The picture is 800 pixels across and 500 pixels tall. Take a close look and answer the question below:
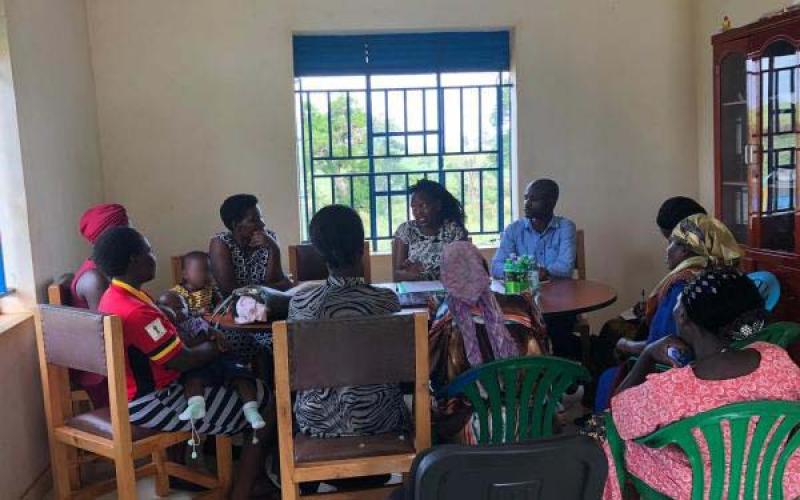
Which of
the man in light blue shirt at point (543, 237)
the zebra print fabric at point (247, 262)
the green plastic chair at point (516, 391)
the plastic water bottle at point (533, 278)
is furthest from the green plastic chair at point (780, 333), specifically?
the zebra print fabric at point (247, 262)

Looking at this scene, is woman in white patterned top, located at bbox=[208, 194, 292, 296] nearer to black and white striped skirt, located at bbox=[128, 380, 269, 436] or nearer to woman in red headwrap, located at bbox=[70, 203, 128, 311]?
woman in red headwrap, located at bbox=[70, 203, 128, 311]

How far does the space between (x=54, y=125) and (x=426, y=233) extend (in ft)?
6.08

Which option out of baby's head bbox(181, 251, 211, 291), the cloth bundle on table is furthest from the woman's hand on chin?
the cloth bundle on table

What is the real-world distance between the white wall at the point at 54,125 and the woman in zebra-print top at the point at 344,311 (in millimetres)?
1425

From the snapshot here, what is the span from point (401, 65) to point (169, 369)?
2.63 meters

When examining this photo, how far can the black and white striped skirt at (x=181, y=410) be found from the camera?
2420 millimetres

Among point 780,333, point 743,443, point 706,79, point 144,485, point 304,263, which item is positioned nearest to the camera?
point 743,443

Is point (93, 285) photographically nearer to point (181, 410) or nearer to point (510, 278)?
point (181, 410)

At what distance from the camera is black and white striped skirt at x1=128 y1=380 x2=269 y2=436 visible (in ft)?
7.94

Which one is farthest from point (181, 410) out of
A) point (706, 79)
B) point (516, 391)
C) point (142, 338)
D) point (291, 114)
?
point (706, 79)

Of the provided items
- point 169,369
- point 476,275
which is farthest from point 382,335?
point 169,369

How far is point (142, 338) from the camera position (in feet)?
7.70

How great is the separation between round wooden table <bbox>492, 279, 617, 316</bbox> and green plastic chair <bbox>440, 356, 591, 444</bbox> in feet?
2.42

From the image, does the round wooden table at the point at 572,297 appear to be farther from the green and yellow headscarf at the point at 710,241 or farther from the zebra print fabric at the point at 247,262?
the zebra print fabric at the point at 247,262
